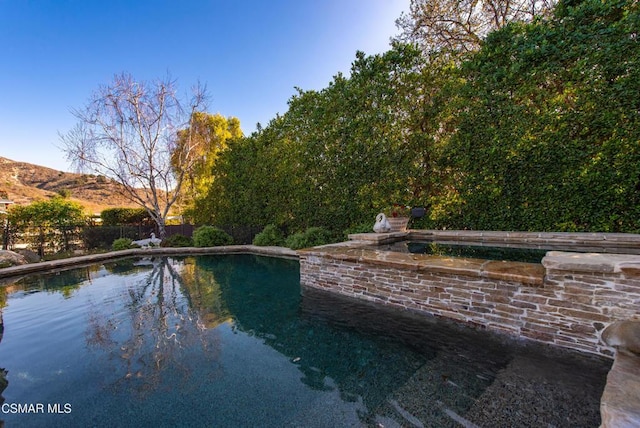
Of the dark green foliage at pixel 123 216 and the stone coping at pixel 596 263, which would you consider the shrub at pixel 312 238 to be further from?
the dark green foliage at pixel 123 216

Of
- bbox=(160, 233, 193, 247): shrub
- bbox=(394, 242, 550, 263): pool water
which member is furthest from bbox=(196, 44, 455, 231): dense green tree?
bbox=(160, 233, 193, 247): shrub

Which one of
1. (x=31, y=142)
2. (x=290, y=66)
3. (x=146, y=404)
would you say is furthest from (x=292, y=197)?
(x=31, y=142)

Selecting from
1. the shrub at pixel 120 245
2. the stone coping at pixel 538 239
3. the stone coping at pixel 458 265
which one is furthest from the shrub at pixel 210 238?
the stone coping at pixel 458 265

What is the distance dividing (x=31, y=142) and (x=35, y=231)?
17.9 feet

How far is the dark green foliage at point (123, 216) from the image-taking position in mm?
15219

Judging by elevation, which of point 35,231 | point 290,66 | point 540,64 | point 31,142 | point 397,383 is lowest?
point 397,383

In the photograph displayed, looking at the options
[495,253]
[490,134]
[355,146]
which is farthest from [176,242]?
[490,134]

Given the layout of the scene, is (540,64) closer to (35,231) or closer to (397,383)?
(397,383)

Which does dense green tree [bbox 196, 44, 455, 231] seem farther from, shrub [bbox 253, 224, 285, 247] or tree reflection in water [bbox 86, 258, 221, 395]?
tree reflection in water [bbox 86, 258, 221, 395]

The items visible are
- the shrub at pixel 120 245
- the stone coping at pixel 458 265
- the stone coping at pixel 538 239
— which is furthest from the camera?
the shrub at pixel 120 245

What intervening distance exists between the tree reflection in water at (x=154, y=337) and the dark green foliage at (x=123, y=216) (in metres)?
12.5

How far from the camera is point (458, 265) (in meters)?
3.45

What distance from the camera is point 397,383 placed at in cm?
234

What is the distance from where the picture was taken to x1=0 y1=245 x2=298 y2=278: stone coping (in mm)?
7580
